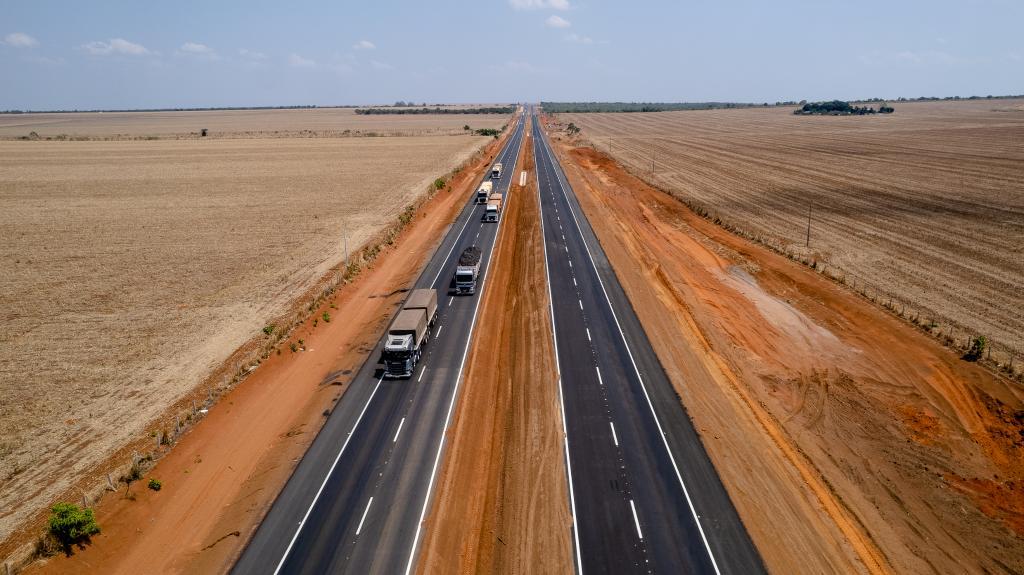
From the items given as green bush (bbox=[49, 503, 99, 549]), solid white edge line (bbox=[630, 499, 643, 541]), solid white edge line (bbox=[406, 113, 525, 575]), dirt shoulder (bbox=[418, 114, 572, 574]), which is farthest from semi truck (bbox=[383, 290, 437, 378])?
solid white edge line (bbox=[630, 499, 643, 541])

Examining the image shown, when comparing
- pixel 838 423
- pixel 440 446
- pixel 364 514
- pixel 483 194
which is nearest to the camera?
pixel 364 514

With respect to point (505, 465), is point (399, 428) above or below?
above

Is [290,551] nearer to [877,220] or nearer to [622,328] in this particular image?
[622,328]

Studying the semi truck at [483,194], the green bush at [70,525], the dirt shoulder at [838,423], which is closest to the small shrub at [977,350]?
the dirt shoulder at [838,423]

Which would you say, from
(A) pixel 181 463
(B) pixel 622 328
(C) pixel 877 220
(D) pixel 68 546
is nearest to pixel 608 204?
(C) pixel 877 220

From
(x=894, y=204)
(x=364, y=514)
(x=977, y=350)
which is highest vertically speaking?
(x=894, y=204)

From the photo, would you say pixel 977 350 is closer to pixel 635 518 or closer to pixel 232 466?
pixel 635 518

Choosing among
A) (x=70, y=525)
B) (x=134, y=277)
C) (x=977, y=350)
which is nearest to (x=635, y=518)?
(x=70, y=525)

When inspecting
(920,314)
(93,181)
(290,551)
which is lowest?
(290,551)
